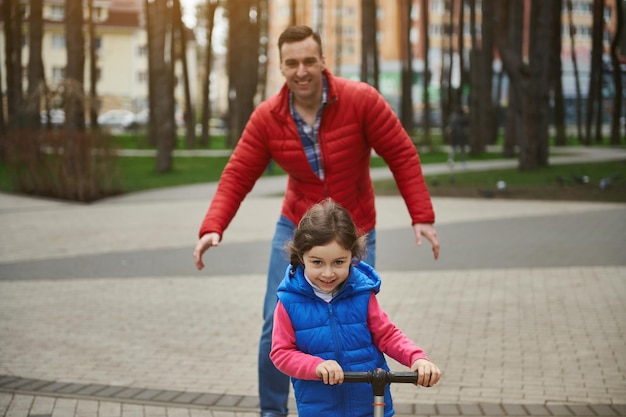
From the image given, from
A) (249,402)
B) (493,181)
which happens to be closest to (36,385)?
(249,402)

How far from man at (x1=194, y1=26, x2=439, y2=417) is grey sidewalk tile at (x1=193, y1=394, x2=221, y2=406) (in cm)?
92

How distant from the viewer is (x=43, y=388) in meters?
5.78

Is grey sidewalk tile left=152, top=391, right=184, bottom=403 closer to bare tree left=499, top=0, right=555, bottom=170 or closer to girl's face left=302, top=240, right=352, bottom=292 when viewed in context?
girl's face left=302, top=240, right=352, bottom=292

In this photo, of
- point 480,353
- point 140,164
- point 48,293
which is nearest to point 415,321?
point 480,353

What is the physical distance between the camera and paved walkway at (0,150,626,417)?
554 centimetres

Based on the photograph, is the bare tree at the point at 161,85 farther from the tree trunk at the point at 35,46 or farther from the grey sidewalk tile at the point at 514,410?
the grey sidewalk tile at the point at 514,410

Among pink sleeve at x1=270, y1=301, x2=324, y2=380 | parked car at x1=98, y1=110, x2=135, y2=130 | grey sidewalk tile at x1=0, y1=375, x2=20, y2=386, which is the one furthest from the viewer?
parked car at x1=98, y1=110, x2=135, y2=130

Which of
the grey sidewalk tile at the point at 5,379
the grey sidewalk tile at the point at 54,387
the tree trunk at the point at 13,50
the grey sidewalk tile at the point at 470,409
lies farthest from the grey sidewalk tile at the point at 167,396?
the tree trunk at the point at 13,50

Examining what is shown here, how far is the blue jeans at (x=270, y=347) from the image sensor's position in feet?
15.6

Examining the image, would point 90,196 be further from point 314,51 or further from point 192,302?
point 314,51

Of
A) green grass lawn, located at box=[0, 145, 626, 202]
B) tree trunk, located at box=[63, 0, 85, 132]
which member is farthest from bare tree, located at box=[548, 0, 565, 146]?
tree trunk, located at box=[63, 0, 85, 132]

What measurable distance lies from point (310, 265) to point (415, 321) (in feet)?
14.7

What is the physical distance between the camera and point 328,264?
3.15m

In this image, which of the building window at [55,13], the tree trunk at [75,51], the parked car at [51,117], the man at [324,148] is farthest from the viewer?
the building window at [55,13]
